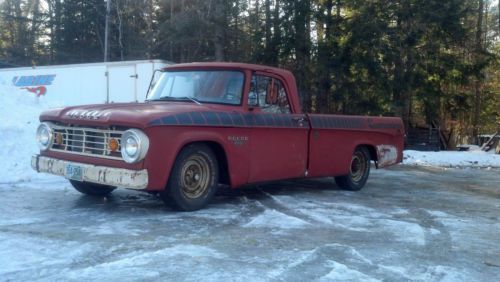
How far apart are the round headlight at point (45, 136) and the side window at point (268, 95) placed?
8.72 ft

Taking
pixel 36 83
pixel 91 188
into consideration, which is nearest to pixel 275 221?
pixel 91 188

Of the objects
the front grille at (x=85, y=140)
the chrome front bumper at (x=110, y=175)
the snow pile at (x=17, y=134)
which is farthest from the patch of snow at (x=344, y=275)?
the snow pile at (x=17, y=134)

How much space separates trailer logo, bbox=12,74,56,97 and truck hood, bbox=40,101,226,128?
1542 centimetres

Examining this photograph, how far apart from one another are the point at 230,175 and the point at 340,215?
151cm

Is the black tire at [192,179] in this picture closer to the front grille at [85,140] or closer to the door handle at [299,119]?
the front grille at [85,140]

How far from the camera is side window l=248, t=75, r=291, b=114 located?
25.4 ft

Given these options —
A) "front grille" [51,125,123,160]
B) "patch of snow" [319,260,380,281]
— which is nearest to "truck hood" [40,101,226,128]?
"front grille" [51,125,123,160]

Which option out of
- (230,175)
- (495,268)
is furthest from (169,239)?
(495,268)

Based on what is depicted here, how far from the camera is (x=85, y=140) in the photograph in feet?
21.9

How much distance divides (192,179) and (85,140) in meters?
1.38

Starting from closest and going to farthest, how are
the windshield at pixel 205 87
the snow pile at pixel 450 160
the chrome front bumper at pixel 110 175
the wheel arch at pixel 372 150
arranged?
the chrome front bumper at pixel 110 175 → the windshield at pixel 205 87 → the wheel arch at pixel 372 150 → the snow pile at pixel 450 160

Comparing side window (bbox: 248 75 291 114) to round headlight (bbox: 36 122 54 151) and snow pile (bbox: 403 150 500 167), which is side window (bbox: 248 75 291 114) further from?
snow pile (bbox: 403 150 500 167)

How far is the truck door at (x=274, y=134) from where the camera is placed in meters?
7.53

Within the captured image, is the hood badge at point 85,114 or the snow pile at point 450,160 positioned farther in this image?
the snow pile at point 450,160
